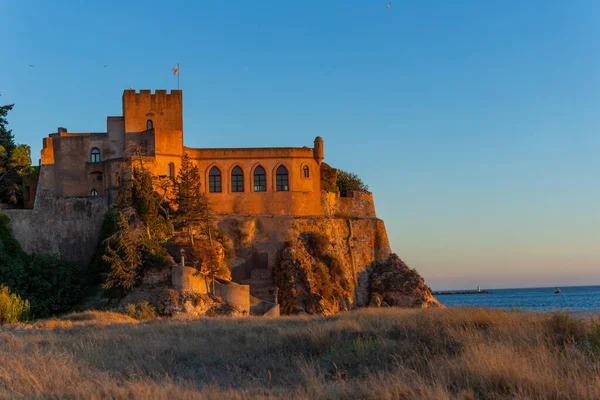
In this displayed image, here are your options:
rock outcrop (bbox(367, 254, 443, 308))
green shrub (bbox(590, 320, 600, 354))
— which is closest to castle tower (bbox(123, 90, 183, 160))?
rock outcrop (bbox(367, 254, 443, 308))

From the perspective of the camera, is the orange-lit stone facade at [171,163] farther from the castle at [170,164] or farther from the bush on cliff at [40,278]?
the bush on cliff at [40,278]

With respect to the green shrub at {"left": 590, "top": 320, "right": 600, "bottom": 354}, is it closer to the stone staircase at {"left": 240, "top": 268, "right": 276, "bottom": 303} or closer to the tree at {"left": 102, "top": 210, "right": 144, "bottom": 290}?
the tree at {"left": 102, "top": 210, "right": 144, "bottom": 290}

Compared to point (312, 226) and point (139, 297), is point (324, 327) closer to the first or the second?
point (139, 297)

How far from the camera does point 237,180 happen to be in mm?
43844

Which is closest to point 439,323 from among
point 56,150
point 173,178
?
point 173,178

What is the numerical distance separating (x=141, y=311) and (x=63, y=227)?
36.1 feet

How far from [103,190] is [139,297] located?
1220cm

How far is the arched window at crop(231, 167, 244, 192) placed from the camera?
4372cm

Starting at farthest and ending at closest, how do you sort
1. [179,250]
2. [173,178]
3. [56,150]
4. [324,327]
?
[56,150] < [173,178] < [179,250] < [324,327]

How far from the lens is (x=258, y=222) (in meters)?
42.7

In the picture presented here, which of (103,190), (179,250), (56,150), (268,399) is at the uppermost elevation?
(56,150)

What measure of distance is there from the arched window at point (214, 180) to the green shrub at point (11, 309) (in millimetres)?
15530

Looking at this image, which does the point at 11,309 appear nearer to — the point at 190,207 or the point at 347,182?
the point at 190,207

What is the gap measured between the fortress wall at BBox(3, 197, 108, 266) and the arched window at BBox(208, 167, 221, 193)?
798 centimetres
